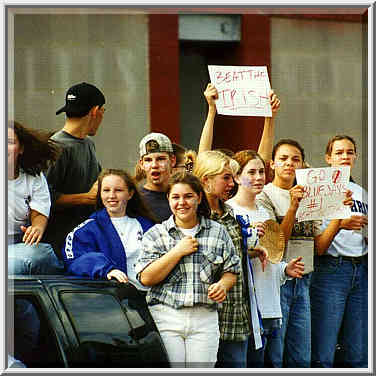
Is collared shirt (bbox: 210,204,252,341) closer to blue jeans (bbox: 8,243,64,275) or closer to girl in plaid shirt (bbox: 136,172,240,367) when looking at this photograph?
girl in plaid shirt (bbox: 136,172,240,367)

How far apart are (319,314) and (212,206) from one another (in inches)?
37.6

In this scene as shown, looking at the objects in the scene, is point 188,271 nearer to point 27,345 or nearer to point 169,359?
point 169,359

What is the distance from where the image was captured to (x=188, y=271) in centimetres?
493

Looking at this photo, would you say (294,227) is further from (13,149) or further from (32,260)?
(13,149)

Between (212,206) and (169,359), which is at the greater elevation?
(212,206)

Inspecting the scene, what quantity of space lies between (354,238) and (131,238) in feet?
4.35

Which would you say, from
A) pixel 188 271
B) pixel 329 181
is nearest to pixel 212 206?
pixel 188 271

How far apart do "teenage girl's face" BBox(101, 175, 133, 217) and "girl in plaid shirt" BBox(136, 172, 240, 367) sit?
0.70 feet

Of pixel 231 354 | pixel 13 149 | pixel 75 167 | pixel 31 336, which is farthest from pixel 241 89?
pixel 31 336

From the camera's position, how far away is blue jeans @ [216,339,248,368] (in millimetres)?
5082

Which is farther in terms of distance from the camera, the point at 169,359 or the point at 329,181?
the point at 329,181

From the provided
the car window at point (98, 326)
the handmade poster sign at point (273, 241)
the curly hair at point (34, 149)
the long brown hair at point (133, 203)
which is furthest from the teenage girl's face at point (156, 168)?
the car window at point (98, 326)

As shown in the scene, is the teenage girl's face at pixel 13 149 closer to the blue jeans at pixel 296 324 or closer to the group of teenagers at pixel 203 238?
the group of teenagers at pixel 203 238

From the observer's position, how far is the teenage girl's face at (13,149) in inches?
200
